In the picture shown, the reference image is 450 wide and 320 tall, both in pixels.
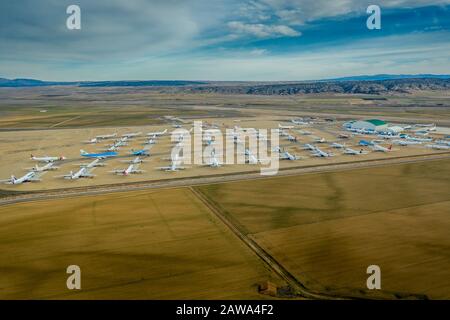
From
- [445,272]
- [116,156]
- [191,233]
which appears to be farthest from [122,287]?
[116,156]

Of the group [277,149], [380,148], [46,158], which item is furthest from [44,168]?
[380,148]

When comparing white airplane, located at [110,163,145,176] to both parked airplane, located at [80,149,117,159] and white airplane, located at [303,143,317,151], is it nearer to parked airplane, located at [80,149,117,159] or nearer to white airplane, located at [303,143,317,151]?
parked airplane, located at [80,149,117,159]

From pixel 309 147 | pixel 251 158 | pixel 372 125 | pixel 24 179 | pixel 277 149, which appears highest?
pixel 372 125

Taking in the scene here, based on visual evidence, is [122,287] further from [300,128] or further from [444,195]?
[300,128]

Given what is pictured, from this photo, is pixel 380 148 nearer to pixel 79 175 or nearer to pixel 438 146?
pixel 438 146

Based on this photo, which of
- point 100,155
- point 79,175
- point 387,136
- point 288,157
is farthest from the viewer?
point 387,136

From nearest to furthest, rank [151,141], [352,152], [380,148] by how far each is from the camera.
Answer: [352,152] < [380,148] < [151,141]

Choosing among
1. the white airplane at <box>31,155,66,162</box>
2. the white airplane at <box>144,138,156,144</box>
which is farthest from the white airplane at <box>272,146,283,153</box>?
the white airplane at <box>31,155,66,162</box>
